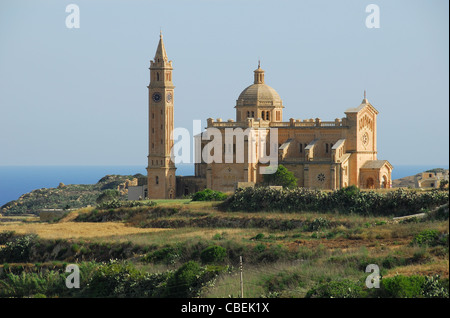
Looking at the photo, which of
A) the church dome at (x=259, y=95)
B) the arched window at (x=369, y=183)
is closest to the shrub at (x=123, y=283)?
the arched window at (x=369, y=183)

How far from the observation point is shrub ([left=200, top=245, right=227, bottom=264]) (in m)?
48.8

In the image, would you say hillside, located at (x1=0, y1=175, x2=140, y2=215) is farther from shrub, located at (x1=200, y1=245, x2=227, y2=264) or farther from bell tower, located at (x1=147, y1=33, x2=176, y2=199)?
shrub, located at (x1=200, y1=245, x2=227, y2=264)

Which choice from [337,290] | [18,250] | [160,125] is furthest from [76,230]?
[337,290]

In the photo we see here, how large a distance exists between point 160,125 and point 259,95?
959 cm

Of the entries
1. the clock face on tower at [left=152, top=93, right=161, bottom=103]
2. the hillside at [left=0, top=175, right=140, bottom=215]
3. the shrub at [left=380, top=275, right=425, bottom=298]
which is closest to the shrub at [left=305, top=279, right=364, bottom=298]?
the shrub at [left=380, top=275, right=425, bottom=298]

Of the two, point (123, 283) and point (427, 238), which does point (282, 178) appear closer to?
point (427, 238)

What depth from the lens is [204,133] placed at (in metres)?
83.4

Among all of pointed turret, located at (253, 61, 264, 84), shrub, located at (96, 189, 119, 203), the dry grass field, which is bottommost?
the dry grass field

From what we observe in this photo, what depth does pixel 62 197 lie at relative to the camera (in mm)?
123125

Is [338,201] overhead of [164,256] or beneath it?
overhead

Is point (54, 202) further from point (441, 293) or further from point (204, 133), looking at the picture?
point (441, 293)

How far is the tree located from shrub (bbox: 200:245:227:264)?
25722 mm

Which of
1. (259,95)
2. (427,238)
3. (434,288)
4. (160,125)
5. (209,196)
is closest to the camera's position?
(434,288)

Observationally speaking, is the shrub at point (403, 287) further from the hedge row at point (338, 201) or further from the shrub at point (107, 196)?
the shrub at point (107, 196)
